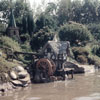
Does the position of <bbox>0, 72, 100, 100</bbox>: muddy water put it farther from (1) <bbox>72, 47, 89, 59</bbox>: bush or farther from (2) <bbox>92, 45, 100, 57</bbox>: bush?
(2) <bbox>92, 45, 100, 57</bbox>: bush

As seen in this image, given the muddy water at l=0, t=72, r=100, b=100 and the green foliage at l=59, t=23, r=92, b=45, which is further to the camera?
the green foliage at l=59, t=23, r=92, b=45

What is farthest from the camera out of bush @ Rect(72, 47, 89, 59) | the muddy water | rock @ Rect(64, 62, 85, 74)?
bush @ Rect(72, 47, 89, 59)

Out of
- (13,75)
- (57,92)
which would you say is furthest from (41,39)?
(57,92)

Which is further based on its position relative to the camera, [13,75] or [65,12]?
[65,12]

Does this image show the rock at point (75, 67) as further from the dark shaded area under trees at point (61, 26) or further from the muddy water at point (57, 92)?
the muddy water at point (57, 92)

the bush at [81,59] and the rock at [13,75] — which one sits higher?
the rock at [13,75]

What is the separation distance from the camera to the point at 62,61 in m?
33.3

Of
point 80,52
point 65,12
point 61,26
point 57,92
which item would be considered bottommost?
point 57,92

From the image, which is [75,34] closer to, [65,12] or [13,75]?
[65,12]

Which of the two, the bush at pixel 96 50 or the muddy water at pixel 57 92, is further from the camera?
the bush at pixel 96 50

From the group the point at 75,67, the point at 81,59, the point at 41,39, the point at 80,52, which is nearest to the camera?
the point at 75,67

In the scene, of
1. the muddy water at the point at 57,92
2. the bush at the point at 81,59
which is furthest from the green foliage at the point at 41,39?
the muddy water at the point at 57,92

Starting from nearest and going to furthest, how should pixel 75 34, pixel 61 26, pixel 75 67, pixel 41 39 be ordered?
pixel 75 67
pixel 41 39
pixel 75 34
pixel 61 26

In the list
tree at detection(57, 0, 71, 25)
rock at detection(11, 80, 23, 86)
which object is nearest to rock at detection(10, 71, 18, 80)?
rock at detection(11, 80, 23, 86)
